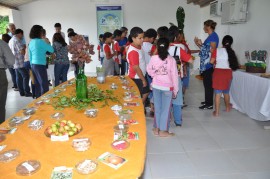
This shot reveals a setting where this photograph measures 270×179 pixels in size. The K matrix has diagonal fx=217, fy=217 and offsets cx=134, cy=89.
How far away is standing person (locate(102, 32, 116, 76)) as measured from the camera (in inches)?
162

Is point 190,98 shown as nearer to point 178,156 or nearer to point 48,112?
point 178,156

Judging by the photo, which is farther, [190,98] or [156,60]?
[190,98]

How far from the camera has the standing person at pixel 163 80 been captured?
90.5 inches

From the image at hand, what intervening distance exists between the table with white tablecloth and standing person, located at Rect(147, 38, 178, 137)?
1.31 meters

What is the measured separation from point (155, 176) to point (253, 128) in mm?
1726

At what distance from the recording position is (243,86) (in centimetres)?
339

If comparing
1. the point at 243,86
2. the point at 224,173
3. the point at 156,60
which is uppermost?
the point at 156,60

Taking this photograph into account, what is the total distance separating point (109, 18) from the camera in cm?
757

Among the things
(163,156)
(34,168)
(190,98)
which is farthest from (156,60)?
(190,98)

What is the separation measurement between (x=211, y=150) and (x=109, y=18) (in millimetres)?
6312

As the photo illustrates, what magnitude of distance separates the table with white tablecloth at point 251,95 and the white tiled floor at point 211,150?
14cm

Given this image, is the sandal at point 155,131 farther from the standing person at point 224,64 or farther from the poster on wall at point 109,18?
the poster on wall at point 109,18

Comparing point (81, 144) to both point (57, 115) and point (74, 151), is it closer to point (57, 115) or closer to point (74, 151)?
point (74, 151)

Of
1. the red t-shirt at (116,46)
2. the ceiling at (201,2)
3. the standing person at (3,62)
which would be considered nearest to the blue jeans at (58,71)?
the red t-shirt at (116,46)
